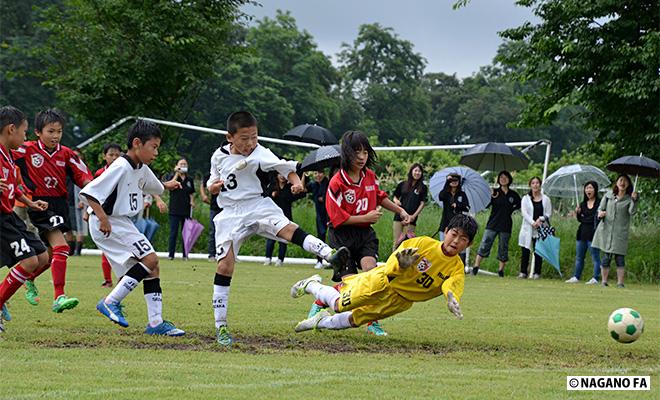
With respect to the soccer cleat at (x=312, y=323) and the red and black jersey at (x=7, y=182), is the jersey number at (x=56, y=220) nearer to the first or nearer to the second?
the red and black jersey at (x=7, y=182)

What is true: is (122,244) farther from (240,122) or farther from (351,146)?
(351,146)

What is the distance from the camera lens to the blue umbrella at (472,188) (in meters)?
19.6

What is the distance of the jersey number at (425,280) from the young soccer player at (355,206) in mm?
987

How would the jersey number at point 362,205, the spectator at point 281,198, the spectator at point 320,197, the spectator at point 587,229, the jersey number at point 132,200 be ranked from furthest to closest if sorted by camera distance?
the spectator at point 320,197, the spectator at point 281,198, the spectator at point 587,229, the jersey number at point 362,205, the jersey number at point 132,200

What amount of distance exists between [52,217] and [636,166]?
38.6 feet

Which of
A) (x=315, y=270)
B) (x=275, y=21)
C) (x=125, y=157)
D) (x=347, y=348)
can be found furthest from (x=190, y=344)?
(x=275, y=21)

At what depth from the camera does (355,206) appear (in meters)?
9.21

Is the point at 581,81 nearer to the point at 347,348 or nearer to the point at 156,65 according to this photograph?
the point at 156,65

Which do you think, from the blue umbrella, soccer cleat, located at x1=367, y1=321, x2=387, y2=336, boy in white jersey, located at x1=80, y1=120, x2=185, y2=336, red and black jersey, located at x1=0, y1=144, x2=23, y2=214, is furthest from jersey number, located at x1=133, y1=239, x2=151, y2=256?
the blue umbrella

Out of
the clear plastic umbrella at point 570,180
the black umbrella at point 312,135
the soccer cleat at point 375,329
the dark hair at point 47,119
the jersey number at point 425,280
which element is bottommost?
the soccer cleat at point 375,329

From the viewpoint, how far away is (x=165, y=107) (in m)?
29.9

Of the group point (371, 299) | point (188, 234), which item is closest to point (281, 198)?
point (188, 234)

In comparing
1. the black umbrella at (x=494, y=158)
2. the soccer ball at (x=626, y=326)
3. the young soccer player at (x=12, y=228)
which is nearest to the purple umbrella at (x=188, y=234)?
the black umbrella at (x=494, y=158)

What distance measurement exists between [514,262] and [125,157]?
14.2 meters
